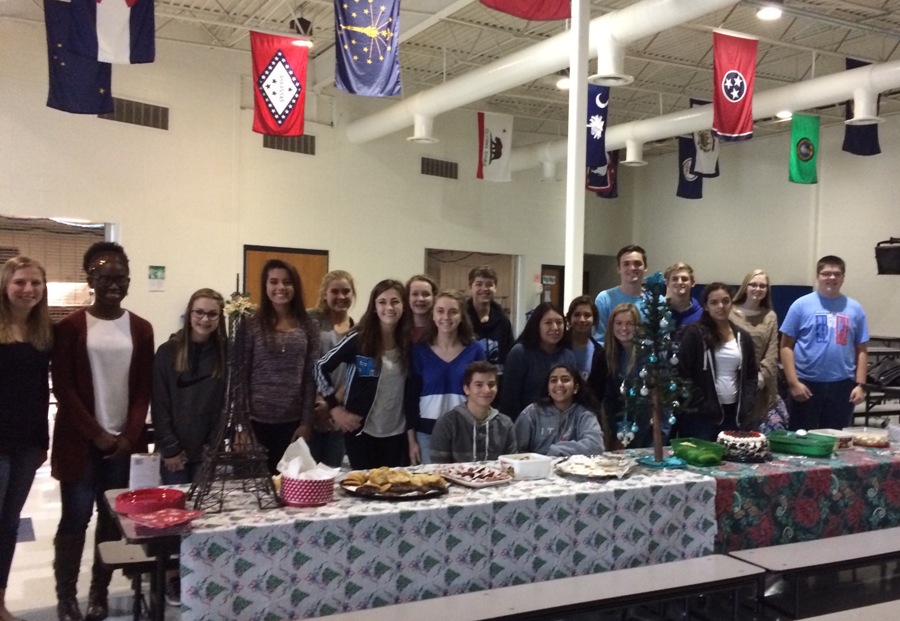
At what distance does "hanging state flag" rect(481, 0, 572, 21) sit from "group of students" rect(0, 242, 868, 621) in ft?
6.28

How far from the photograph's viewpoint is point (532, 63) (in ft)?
26.5

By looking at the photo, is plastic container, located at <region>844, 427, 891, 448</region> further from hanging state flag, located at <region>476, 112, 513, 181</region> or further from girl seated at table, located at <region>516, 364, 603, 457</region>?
hanging state flag, located at <region>476, 112, 513, 181</region>

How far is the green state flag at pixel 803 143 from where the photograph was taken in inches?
406

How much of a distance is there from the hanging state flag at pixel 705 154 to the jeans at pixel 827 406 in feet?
23.8

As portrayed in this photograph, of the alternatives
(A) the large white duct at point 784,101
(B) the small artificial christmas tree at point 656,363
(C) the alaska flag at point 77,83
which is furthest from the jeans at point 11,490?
(A) the large white duct at point 784,101

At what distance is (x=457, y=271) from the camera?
13750mm

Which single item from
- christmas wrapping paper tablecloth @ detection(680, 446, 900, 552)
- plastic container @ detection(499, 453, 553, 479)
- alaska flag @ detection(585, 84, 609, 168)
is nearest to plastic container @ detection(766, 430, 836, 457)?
christmas wrapping paper tablecloth @ detection(680, 446, 900, 552)

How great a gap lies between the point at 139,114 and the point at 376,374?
757 cm

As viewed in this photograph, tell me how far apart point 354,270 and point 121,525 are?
30.9ft

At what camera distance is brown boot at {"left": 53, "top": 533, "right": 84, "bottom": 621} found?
3.30 meters

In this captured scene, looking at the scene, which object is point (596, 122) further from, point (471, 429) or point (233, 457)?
point (233, 457)

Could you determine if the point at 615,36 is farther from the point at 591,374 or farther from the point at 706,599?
the point at 706,599

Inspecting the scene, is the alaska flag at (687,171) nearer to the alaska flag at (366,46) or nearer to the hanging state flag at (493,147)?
the hanging state flag at (493,147)

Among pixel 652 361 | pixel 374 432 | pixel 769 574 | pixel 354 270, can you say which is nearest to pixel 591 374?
pixel 652 361
